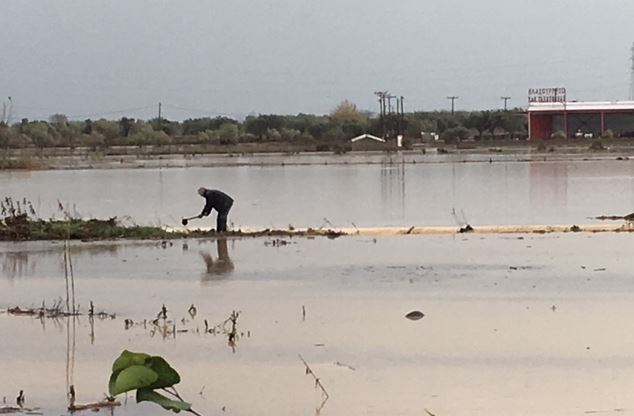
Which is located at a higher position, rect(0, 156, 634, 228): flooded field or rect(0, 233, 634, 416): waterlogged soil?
rect(0, 156, 634, 228): flooded field

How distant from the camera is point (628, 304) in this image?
448 inches

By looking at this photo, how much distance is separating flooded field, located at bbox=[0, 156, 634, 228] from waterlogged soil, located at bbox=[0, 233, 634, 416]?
570 cm

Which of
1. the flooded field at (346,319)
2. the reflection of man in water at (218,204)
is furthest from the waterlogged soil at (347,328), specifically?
the reflection of man in water at (218,204)

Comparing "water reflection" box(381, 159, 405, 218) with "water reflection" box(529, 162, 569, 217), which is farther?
"water reflection" box(529, 162, 569, 217)

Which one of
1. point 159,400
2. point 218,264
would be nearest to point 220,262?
point 218,264

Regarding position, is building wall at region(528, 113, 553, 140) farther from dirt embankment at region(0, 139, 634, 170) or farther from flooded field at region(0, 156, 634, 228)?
flooded field at region(0, 156, 634, 228)

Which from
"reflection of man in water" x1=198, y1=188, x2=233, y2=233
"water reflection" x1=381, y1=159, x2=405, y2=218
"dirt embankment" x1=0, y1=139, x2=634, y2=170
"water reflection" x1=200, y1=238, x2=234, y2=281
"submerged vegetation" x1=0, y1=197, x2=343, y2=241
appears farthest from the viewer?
"dirt embankment" x1=0, y1=139, x2=634, y2=170

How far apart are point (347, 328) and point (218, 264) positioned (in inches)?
200

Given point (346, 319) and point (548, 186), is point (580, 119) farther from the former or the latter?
point (346, 319)

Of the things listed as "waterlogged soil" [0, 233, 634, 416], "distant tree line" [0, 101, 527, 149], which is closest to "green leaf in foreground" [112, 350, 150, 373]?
"waterlogged soil" [0, 233, 634, 416]

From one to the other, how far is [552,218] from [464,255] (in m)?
6.40

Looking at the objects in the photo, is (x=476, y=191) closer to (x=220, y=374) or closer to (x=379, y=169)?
(x=379, y=169)

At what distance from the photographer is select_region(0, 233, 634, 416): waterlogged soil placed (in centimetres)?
792

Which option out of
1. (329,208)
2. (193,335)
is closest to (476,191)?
(329,208)
